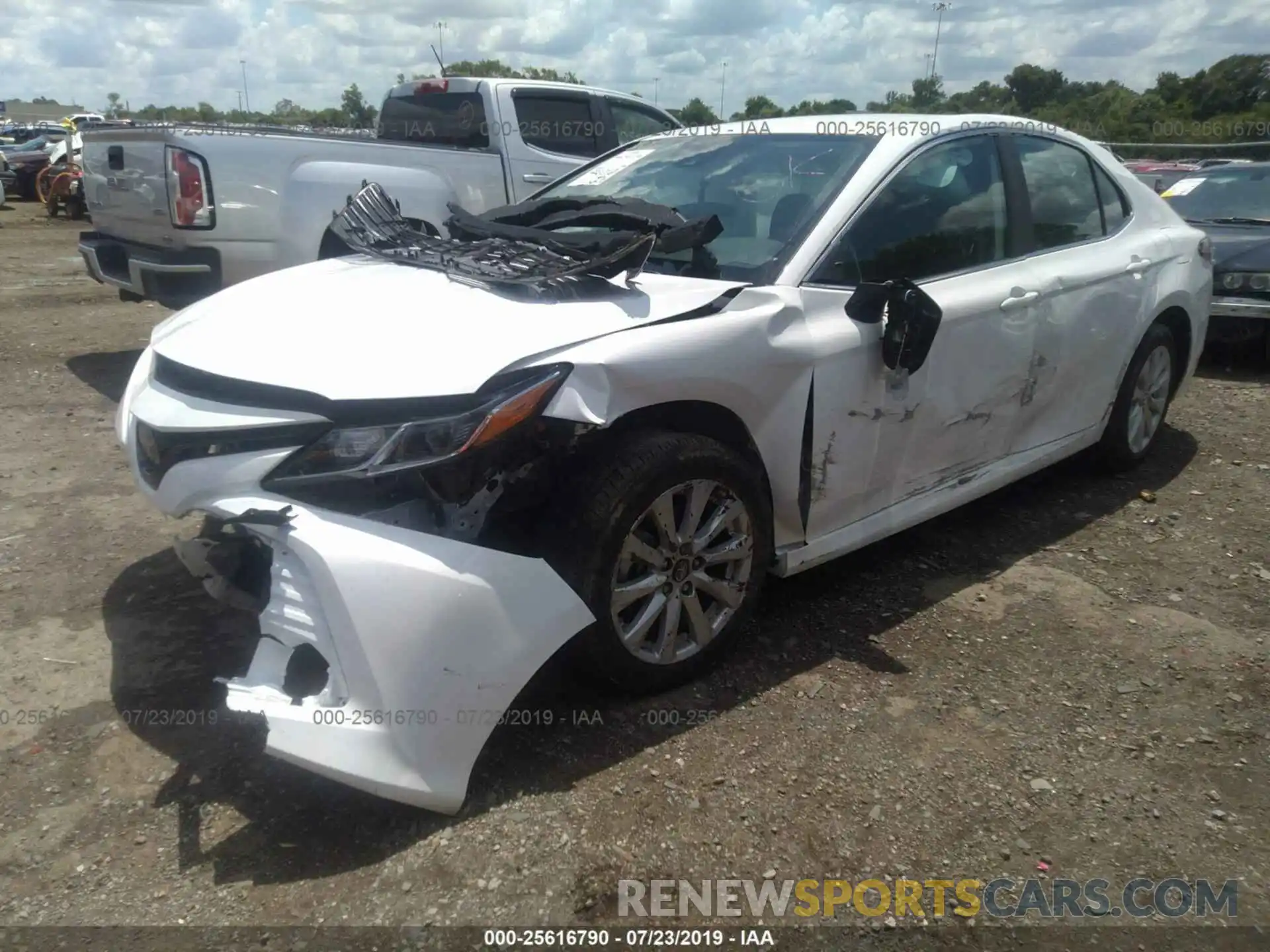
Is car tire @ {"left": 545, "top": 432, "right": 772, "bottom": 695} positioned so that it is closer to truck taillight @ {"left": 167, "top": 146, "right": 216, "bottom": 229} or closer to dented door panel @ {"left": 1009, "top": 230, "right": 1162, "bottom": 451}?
dented door panel @ {"left": 1009, "top": 230, "right": 1162, "bottom": 451}

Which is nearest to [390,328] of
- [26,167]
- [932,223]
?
[932,223]

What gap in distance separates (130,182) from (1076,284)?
18.1 ft

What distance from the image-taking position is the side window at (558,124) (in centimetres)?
778

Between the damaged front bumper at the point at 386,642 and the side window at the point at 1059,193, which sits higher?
the side window at the point at 1059,193

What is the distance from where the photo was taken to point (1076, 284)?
4.23m

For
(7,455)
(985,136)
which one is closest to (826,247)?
(985,136)

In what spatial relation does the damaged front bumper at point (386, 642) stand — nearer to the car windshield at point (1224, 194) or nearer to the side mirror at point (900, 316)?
the side mirror at point (900, 316)

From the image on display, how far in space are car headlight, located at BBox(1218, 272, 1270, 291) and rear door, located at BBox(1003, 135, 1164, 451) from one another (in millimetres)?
3473

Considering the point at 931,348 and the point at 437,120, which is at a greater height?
the point at 437,120

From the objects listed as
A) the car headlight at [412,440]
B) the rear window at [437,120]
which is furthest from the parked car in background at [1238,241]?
the car headlight at [412,440]

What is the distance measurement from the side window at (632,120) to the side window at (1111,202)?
4.34 metres

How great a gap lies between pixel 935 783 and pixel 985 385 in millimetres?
1658

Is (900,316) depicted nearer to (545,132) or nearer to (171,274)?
(171,274)

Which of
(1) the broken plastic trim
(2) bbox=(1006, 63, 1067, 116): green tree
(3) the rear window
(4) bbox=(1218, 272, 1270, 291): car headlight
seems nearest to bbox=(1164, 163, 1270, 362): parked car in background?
(4) bbox=(1218, 272, 1270, 291): car headlight
